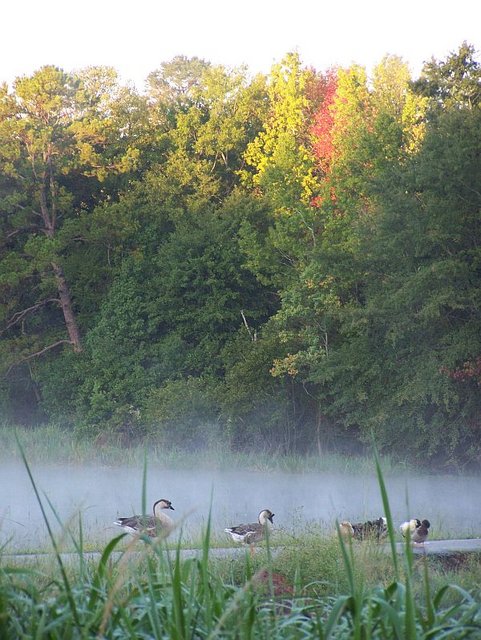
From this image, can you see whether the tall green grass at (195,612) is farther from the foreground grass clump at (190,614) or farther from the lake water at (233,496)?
the lake water at (233,496)

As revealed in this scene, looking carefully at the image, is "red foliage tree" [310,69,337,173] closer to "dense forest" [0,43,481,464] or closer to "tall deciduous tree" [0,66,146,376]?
"dense forest" [0,43,481,464]

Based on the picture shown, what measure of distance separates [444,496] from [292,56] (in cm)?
1381

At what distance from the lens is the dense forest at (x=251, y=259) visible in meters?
22.2

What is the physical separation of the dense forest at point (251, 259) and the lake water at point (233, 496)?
5.64ft

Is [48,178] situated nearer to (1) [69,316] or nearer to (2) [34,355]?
(1) [69,316]

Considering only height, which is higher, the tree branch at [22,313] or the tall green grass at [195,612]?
the tree branch at [22,313]

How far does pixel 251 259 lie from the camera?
2764 cm

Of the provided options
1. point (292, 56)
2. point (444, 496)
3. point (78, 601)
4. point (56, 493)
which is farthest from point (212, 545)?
point (292, 56)

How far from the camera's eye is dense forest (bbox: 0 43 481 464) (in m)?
22.2

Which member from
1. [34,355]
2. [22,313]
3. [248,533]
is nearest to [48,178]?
[22,313]

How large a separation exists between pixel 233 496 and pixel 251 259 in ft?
30.7

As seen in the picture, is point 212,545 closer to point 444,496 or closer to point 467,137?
point 444,496

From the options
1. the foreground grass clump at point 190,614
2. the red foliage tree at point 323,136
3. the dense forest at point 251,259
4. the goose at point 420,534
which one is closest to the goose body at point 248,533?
the goose at point 420,534

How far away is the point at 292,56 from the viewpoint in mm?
28625
